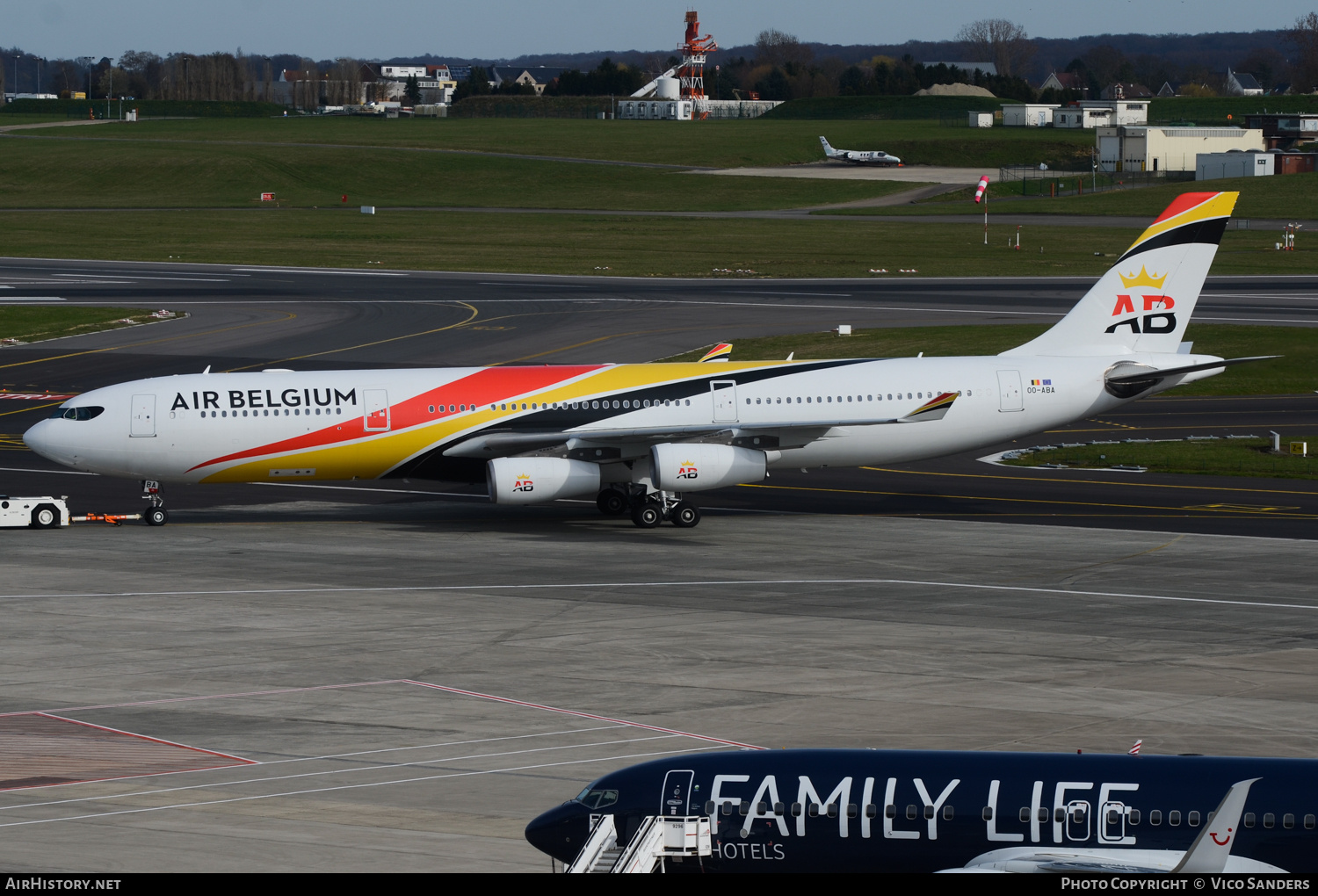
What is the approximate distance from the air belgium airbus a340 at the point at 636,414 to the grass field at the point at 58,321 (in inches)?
1709

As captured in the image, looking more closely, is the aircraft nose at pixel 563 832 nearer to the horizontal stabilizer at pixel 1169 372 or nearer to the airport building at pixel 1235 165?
the horizontal stabilizer at pixel 1169 372

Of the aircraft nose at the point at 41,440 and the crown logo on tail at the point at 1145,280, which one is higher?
the crown logo on tail at the point at 1145,280

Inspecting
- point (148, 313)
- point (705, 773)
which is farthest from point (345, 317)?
point (705, 773)

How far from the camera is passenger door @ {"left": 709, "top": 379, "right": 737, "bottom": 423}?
158 feet

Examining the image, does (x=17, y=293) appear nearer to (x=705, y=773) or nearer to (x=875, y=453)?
(x=875, y=453)

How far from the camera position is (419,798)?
23.6m

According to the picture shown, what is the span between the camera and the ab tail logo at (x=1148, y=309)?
167ft

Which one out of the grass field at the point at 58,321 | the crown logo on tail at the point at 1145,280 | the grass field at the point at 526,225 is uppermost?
the grass field at the point at 526,225

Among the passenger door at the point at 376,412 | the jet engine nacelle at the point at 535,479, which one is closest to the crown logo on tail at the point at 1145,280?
the jet engine nacelle at the point at 535,479

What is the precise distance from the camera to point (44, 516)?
47.7 meters

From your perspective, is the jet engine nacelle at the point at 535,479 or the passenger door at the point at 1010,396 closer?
the jet engine nacelle at the point at 535,479

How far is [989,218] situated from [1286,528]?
359 ft

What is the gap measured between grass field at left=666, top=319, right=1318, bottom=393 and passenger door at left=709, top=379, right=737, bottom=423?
27.6 metres

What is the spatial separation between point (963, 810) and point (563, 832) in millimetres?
4312
